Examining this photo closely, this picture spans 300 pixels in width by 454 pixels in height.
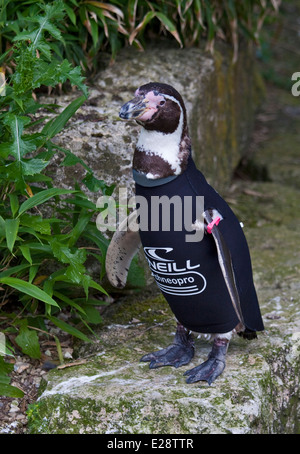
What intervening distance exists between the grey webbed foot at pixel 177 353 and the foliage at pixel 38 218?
30 cm

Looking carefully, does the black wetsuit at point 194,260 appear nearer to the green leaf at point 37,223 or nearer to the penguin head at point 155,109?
the penguin head at point 155,109

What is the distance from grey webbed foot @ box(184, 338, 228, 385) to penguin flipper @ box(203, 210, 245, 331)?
25cm

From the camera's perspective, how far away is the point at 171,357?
9.11 feet

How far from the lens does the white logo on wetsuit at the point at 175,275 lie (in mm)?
2492

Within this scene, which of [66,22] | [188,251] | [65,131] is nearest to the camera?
[188,251]

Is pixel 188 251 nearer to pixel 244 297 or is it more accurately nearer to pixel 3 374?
pixel 244 297

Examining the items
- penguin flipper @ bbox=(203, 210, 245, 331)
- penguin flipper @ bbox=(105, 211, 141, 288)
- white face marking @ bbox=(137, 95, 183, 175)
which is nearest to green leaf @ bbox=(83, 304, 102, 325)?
penguin flipper @ bbox=(105, 211, 141, 288)

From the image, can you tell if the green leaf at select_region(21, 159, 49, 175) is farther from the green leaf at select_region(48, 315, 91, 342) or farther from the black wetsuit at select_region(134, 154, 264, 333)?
the green leaf at select_region(48, 315, 91, 342)

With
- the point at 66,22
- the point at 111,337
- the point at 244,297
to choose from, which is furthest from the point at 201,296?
the point at 66,22

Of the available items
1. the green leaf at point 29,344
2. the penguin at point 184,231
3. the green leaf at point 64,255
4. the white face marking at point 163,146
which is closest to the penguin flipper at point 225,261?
the penguin at point 184,231

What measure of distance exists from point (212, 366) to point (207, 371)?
0.11ft

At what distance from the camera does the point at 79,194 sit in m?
2.87
